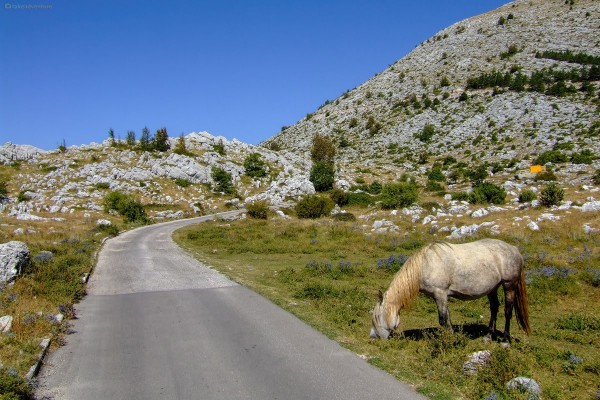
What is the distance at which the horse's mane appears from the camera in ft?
31.1

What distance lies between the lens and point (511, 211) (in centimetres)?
3128

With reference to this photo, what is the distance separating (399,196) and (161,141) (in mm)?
54316

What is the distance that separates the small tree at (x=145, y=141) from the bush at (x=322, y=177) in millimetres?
35057

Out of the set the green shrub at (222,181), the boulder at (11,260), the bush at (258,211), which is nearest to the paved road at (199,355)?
the boulder at (11,260)

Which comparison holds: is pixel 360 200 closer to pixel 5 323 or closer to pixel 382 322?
pixel 382 322

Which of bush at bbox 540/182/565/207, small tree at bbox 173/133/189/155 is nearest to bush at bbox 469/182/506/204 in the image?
bush at bbox 540/182/565/207

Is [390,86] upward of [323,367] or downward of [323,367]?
upward

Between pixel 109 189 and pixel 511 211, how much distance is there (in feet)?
182

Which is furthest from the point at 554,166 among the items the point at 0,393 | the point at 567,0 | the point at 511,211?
the point at 567,0

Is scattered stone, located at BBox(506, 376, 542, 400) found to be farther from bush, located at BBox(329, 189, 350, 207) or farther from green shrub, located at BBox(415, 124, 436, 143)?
green shrub, located at BBox(415, 124, 436, 143)

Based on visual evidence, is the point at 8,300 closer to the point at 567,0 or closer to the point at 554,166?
the point at 554,166

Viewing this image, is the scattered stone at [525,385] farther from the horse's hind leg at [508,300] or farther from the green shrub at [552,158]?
the green shrub at [552,158]

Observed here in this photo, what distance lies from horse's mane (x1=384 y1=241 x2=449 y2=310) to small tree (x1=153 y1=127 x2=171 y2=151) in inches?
3055

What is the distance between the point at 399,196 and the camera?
43438 mm
